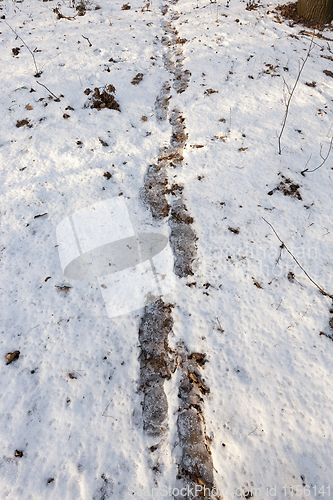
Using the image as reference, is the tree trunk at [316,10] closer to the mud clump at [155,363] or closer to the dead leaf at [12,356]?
the mud clump at [155,363]

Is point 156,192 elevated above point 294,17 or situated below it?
below

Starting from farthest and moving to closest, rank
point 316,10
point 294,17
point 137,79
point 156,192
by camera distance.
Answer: point 294,17, point 316,10, point 137,79, point 156,192

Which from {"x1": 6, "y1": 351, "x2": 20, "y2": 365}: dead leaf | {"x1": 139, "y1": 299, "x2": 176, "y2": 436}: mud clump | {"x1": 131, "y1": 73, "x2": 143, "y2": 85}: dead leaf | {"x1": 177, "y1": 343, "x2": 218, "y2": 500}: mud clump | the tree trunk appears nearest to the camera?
{"x1": 177, "y1": 343, "x2": 218, "y2": 500}: mud clump

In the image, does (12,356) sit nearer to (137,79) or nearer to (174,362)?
(174,362)

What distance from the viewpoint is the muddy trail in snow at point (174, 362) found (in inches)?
81.7

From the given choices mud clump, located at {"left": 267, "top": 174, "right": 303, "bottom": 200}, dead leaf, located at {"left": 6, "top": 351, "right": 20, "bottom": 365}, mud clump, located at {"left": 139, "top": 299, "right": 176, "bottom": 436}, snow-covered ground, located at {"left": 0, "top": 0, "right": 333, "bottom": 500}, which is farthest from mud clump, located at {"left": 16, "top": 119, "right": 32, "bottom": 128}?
mud clump, located at {"left": 267, "top": 174, "right": 303, "bottom": 200}

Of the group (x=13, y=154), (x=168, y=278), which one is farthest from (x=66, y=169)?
(x=168, y=278)

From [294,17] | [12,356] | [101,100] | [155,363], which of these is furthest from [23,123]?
[294,17]

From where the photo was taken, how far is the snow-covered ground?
2.06m

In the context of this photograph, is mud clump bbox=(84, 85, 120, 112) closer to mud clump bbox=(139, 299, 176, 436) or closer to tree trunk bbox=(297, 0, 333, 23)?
mud clump bbox=(139, 299, 176, 436)

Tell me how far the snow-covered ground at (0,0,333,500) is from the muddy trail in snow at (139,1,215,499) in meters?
0.08

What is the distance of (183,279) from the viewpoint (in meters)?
3.04

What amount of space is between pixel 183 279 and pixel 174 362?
0.99 metres

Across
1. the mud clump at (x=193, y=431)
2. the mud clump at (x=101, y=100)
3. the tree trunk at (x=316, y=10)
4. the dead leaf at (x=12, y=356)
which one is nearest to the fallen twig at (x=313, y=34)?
the tree trunk at (x=316, y=10)
